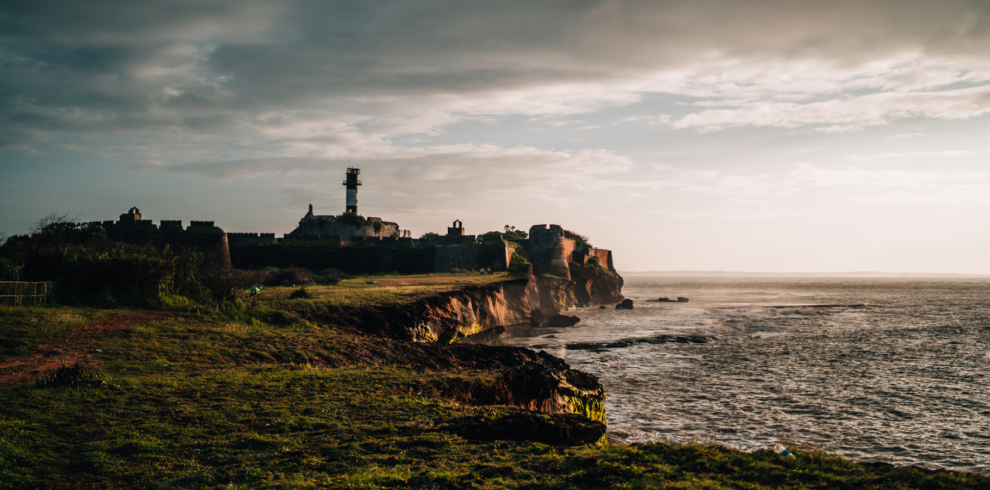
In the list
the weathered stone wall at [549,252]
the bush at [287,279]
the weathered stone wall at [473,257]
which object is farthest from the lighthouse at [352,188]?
the bush at [287,279]

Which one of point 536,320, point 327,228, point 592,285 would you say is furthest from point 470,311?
point 592,285

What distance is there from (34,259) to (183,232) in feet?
78.6

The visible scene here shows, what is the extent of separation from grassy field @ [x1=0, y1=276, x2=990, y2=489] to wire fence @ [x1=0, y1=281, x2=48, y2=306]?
4427 mm

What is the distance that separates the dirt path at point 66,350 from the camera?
331 inches

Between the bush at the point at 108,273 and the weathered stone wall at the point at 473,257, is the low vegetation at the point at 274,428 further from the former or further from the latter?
the weathered stone wall at the point at 473,257

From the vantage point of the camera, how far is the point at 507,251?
47.9 metres

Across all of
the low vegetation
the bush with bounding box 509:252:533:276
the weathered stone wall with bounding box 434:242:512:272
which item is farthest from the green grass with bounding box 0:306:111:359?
the bush with bounding box 509:252:533:276

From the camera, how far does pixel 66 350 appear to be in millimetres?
9773

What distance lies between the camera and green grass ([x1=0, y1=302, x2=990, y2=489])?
5051 millimetres

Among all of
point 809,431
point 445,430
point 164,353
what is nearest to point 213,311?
point 164,353

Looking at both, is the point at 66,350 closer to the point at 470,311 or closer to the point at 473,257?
the point at 470,311

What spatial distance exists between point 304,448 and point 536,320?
1233 inches

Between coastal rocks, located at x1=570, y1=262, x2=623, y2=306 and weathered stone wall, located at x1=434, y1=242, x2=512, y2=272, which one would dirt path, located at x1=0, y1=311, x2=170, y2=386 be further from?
coastal rocks, located at x1=570, y1=262, x2=623, y2=306

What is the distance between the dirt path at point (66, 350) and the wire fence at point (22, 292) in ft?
7.30
